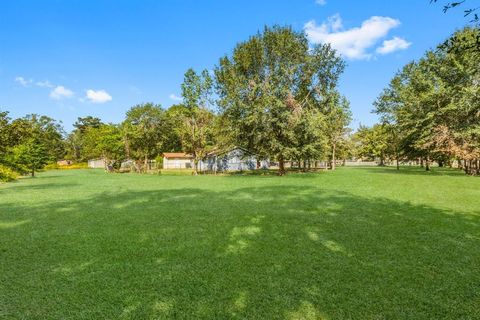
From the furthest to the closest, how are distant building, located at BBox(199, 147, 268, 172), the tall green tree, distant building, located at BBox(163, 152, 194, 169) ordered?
distant building, located at BBox(163, 152, 194, 169), distant building, located at BBox(199, 147, 268, 172), the tall green tree

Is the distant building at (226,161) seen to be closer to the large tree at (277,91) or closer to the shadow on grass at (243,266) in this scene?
the large tree at (277,91)

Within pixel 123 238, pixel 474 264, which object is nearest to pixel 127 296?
pixel 123 238

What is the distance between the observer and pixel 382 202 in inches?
468

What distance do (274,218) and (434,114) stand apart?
27.0 meters

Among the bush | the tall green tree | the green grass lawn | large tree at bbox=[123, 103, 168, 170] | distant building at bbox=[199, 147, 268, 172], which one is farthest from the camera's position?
large tree at bbox=[123, 103, 168, 170]

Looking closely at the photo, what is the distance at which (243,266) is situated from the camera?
200 inches

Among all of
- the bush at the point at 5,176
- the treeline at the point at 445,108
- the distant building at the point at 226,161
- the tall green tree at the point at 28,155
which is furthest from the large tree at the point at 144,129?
→ the treeline at the point at 445,108

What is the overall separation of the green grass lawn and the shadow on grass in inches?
0.8

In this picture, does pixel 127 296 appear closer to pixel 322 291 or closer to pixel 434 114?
pixel 322 291

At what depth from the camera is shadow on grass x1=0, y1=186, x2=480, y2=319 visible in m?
3.70

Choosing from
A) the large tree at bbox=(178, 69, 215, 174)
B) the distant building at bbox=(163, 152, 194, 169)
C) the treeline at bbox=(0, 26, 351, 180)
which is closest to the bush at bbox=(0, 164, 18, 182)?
the treeline at bbox=(0, 26, 351, 180)

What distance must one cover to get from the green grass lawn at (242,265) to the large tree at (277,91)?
19221 mm

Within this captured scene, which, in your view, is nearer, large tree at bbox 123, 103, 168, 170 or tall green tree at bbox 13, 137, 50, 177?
tall green tree at bbox 13, 137, 50, 177

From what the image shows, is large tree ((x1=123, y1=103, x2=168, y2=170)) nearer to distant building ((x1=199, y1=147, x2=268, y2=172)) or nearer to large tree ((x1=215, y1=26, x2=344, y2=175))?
distant building ((x1=199, y1=147, x2=268, y2=172))
